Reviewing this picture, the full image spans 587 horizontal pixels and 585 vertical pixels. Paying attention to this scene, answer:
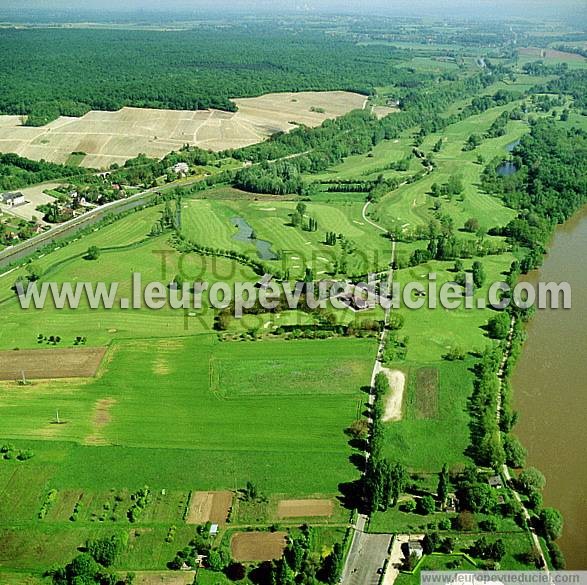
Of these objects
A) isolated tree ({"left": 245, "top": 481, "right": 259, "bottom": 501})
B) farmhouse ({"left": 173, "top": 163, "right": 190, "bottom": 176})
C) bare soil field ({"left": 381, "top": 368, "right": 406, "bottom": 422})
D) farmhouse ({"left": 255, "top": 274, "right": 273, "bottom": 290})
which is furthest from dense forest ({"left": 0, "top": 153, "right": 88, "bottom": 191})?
isolated tree ({"left": 245, "top": 481, "right": 259, "bottom": 501})

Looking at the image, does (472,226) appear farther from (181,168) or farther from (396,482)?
(181,168)

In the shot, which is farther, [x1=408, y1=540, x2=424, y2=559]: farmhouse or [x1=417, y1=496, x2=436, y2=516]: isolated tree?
[x1=417, y1=496, x2=436, y2=516]: isolated tree

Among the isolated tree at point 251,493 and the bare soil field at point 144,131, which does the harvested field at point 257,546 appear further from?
the bare soil field at point 144,131

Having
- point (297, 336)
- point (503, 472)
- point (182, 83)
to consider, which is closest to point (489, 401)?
point (503, 472)

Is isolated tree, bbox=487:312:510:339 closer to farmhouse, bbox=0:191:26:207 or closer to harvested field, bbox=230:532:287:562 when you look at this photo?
harvested field, bbox=230:532:287:562

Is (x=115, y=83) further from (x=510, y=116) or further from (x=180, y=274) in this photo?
(x=180, y=274)

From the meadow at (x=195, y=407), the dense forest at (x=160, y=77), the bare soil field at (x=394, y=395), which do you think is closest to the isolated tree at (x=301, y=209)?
the meadow at (x=195, y=407)

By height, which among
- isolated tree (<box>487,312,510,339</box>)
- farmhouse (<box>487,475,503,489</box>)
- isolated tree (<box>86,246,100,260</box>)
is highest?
isolated tree (<box>86,246,100,260</box>)
